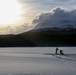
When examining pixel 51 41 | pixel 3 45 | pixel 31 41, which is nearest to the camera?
pixel 3 45

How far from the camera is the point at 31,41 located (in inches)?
5915

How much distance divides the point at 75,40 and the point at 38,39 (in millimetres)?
18640

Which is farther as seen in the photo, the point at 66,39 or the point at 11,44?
the point at 66,39

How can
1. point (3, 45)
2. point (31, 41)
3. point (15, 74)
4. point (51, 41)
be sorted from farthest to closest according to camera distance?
point (51, 41), point (31, 41), point (3, 45), point (15, 74)

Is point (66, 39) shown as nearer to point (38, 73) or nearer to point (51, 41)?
point (51, 41)

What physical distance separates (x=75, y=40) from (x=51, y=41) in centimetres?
1219

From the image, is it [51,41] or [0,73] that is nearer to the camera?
[0,73]

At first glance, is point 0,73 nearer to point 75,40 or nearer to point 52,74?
point 52,74

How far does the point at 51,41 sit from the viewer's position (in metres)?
161

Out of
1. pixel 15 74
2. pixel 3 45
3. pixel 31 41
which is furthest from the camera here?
pixel 31 41

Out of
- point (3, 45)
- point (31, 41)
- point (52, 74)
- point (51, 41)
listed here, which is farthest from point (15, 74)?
point (51, 41)

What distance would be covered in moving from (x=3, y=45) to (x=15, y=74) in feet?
355

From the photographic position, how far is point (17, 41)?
144 metres

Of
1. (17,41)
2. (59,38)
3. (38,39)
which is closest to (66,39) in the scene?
(59,38)
